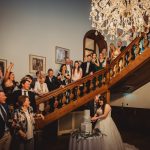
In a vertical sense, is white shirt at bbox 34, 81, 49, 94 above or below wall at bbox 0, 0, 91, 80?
below

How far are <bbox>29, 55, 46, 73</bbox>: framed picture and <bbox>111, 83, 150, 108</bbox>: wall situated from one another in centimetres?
348

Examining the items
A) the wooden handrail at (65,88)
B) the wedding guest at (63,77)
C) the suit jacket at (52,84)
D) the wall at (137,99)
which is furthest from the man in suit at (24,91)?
the wall at (137,99)

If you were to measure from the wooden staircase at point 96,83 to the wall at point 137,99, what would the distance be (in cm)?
221

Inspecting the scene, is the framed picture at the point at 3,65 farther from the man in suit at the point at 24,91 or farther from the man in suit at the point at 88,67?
the man in suit at the point at 88,67

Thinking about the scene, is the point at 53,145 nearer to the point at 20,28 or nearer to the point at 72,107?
the point at 72,107

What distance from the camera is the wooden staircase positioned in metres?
6.29

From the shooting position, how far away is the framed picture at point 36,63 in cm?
762

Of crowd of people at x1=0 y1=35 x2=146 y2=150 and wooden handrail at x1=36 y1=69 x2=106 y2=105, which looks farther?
wooden handrail at x1=36 y1=69 x2=106 y2=105

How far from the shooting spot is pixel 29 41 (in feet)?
25.0

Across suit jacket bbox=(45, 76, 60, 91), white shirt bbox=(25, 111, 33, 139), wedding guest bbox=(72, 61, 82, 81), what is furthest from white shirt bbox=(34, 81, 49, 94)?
white shirt bbox=(25, 111, 33, 139)

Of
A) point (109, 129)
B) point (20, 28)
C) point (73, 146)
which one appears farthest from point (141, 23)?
point (20, 28)

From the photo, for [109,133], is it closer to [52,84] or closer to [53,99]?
[53,99]

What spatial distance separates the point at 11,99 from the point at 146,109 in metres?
5.00

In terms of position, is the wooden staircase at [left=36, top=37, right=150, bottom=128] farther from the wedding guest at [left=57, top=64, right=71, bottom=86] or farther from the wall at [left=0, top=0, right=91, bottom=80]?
the wall at [left=0, top=0, right=91, bottom=80]
